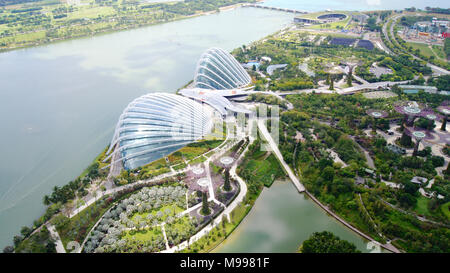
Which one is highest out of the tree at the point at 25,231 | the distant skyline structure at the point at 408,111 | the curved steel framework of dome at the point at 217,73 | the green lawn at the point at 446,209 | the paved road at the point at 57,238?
the curved steel framework of dome at the point at 217,73

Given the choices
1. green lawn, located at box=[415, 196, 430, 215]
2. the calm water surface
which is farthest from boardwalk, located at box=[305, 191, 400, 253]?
the calm water surface

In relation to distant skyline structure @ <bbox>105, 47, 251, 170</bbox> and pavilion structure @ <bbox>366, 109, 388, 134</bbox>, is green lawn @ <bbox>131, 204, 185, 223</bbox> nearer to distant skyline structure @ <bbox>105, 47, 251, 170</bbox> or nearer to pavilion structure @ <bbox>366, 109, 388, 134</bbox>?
distant skyline structure @ <bbox>105, 47, 251, 170</bbox>

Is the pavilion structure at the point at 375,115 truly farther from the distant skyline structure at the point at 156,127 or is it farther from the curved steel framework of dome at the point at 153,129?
the curved steel framework of dome at the point at 153,129

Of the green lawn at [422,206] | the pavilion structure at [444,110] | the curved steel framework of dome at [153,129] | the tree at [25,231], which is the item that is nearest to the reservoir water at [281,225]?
the green lawn at [422,206]

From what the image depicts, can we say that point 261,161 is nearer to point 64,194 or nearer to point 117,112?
point 64,194

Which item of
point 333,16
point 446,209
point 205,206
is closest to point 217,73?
point 205,206
